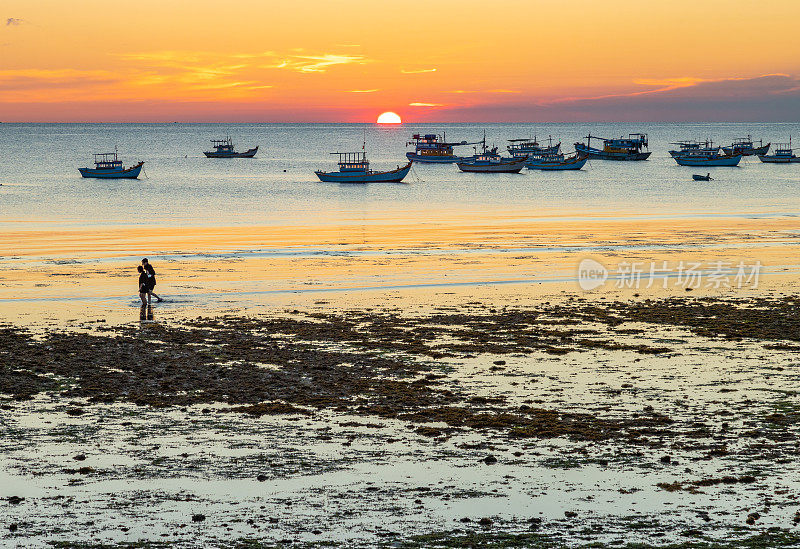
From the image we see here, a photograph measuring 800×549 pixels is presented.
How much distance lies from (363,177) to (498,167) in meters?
30.6

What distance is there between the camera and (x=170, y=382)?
16703 mm

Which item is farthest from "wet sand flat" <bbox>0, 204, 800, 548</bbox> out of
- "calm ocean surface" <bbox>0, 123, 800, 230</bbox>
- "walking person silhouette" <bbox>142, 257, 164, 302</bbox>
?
"calm ocean surface" <bbox>0, 123, 800, 230</bbox>

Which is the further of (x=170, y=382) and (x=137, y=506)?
(x=170, y=382)

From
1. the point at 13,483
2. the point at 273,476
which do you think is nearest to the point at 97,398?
the point at 13,483

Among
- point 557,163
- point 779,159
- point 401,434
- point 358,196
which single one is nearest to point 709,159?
point 779,159

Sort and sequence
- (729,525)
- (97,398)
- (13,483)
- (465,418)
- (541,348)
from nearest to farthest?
(729,525), (13,483), (465,418), (97,398), (541,348)

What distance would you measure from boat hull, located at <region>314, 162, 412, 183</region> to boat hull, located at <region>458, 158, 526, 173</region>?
2344 cm

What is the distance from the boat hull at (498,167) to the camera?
120750mm

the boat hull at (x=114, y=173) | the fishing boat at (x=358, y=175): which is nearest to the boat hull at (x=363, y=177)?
the fishing boat at (x=358, y=175)

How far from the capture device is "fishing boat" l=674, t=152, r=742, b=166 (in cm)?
13688

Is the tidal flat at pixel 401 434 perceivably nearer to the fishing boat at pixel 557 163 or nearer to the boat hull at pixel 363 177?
the boat hull at pixel 363 177

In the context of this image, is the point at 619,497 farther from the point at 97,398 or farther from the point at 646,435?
the point at 97,398

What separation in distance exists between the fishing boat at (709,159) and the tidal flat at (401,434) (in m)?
123

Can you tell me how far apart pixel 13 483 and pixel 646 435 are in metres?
8.77
